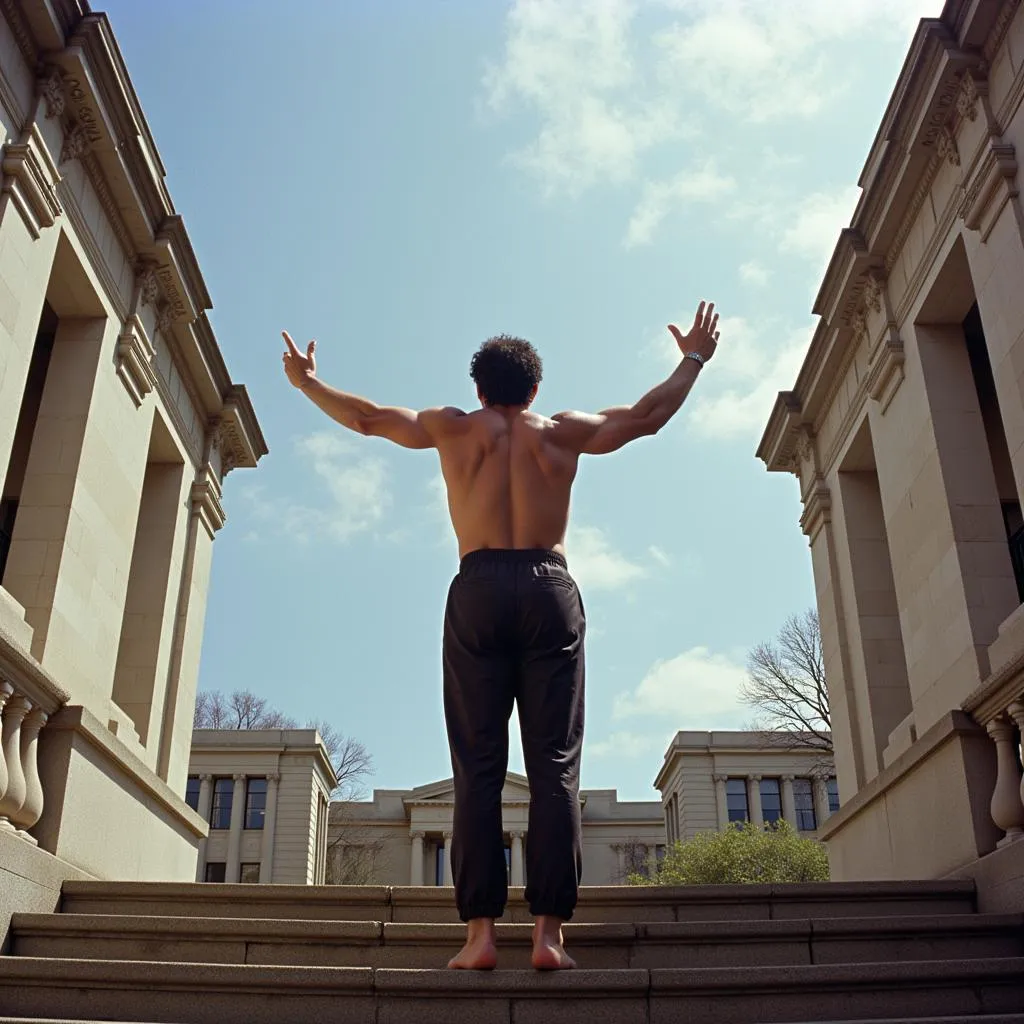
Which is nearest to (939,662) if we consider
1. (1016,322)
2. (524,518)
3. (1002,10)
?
(1016,322)

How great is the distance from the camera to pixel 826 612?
46.5ft

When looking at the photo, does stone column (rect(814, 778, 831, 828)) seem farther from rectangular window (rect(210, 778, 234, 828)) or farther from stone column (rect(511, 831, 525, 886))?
rectangular window (rect(210, 778, 234, 828))

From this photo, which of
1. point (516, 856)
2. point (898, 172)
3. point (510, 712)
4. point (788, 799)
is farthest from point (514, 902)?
point (516, 856)

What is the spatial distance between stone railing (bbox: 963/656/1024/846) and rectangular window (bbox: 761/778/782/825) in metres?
56.2

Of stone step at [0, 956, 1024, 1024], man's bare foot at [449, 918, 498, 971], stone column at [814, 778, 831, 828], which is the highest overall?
stone column at [814, 778, 831, 828]

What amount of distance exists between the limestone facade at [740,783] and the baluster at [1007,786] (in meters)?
54.6

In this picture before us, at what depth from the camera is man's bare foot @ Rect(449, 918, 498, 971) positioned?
15.5 ft

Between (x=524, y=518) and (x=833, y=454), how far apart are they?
991 centimetres

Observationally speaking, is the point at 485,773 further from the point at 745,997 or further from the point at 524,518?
the point at 745,997

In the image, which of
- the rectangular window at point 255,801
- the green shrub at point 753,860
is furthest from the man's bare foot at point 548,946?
the rectangular window at point 255,801

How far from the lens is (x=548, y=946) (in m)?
4.71

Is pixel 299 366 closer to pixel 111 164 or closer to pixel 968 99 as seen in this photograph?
pixel 111 164

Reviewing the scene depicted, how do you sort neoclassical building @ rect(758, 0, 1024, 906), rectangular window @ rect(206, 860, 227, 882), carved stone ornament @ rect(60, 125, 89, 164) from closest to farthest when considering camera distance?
neoclassical building @ rect(758, 0, 1024, 906) → carved stone ornament @ rect(60, 125, 89, 164) → rectangular window @ rect(206, 860, 227, 882)

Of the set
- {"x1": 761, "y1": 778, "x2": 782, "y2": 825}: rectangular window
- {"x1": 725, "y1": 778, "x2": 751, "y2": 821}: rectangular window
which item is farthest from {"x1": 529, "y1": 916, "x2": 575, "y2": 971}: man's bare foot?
{"x1": 761, "y1": 778, "x2": 782, "y2": 825}: rectangular window
